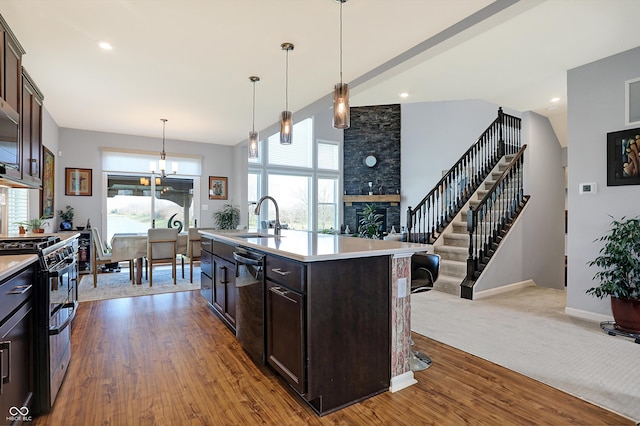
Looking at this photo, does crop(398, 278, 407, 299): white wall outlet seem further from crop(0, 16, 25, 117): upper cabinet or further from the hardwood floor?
crop(0, 16, 25, 117): upper cabinet

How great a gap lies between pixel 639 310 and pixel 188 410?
3832 mm

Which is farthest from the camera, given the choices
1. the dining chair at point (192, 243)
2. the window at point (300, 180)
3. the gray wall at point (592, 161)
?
the window at point (300, 180)

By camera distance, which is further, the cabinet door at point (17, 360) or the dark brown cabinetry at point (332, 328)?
the dark brown cabinetry at point (332, 328)

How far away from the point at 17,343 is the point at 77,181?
232 inches

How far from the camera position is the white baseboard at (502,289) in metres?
4.53

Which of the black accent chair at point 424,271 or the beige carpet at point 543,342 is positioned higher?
the black accent chair at point 424,271

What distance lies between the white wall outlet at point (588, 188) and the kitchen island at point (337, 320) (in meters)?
2.62

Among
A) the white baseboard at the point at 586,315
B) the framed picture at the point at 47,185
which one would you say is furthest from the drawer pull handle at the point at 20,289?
the white baseboard at the point at 586,315

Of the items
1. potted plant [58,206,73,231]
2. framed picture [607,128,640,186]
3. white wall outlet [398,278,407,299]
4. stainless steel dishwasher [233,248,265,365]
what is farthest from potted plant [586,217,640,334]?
potted plant [58,206,73,231]

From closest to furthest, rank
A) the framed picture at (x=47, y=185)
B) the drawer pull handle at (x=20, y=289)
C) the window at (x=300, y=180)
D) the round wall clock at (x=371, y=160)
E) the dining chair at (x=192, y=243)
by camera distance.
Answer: the drawer pull handle at (x=20, y=289)
the framed picture at (x=47, y=185)
the dining chair at (x=192, y=243)
the window at (x=300, y=180)
the round wall clock at (x=371, y=160)

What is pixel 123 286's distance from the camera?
5.21 meters

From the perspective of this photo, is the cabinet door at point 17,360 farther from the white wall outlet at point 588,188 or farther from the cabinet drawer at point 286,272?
the white wall outlet at point 588,188

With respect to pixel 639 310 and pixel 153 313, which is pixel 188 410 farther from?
pixel 639 310

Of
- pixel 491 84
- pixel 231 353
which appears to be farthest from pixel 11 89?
pixel 491 84
